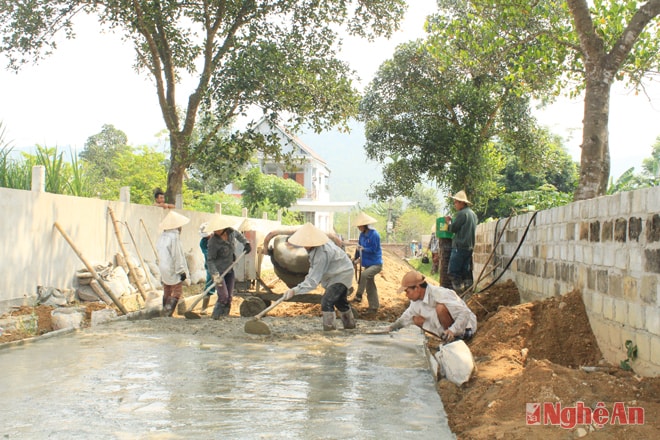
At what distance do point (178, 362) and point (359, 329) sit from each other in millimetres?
2991

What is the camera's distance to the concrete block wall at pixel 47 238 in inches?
364

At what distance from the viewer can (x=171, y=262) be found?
9.33 metres

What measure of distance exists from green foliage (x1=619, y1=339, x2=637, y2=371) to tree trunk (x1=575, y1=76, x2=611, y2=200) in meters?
4.35

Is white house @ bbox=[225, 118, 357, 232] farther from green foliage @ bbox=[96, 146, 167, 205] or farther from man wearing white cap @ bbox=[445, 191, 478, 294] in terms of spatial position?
man wearing white cap @ bbox=[445, 191, 478, 294]

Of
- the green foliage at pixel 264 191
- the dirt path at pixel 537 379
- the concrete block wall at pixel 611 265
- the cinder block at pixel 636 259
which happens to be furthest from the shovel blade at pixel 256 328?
the green foliage at pixel 264 191

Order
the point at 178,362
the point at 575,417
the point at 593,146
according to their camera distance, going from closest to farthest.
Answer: the point at 575,417 → the point at 178,362 → the point at 593,146

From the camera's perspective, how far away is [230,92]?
1385 cm

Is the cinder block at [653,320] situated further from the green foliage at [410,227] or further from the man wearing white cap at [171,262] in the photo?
the green foliage at [410,227]

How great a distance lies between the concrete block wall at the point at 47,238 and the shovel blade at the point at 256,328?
3.52 metres

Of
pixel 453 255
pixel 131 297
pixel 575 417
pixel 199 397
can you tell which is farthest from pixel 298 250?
pixel 575 417

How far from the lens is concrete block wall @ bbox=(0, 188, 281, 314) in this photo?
926 centimetres

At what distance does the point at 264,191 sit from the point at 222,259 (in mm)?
26803

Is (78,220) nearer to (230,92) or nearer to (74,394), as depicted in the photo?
(230,92)

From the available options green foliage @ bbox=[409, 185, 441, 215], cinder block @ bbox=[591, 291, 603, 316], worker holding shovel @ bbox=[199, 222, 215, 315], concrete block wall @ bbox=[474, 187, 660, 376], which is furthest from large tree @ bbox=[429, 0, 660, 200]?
green foliage @ bbox=[409, 185, 441, 215]
